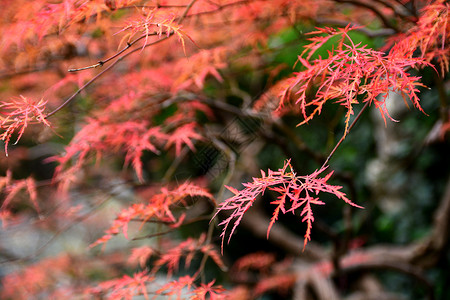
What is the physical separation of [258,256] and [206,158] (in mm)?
1179

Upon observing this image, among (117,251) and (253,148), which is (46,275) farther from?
(253,148)

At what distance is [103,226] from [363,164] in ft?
8.19

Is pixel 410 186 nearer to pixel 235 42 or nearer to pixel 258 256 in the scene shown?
pixel 258 256

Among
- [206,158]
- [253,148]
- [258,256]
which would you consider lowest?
[258,256]

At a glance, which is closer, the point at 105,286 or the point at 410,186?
the point at 105,286

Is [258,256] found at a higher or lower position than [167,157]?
lower

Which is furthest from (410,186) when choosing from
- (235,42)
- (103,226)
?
(103,226)

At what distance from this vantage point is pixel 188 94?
160 centimetres

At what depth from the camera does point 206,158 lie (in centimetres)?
158

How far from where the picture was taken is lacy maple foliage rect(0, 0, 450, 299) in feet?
2.53

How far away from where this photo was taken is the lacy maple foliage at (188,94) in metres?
0.77

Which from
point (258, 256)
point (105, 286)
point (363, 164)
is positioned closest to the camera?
point (105, 286)

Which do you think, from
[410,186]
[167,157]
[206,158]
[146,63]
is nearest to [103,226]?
[167,157]

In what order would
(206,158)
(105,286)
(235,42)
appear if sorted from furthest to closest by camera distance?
(235,42) → (206,158) → (105,286)
